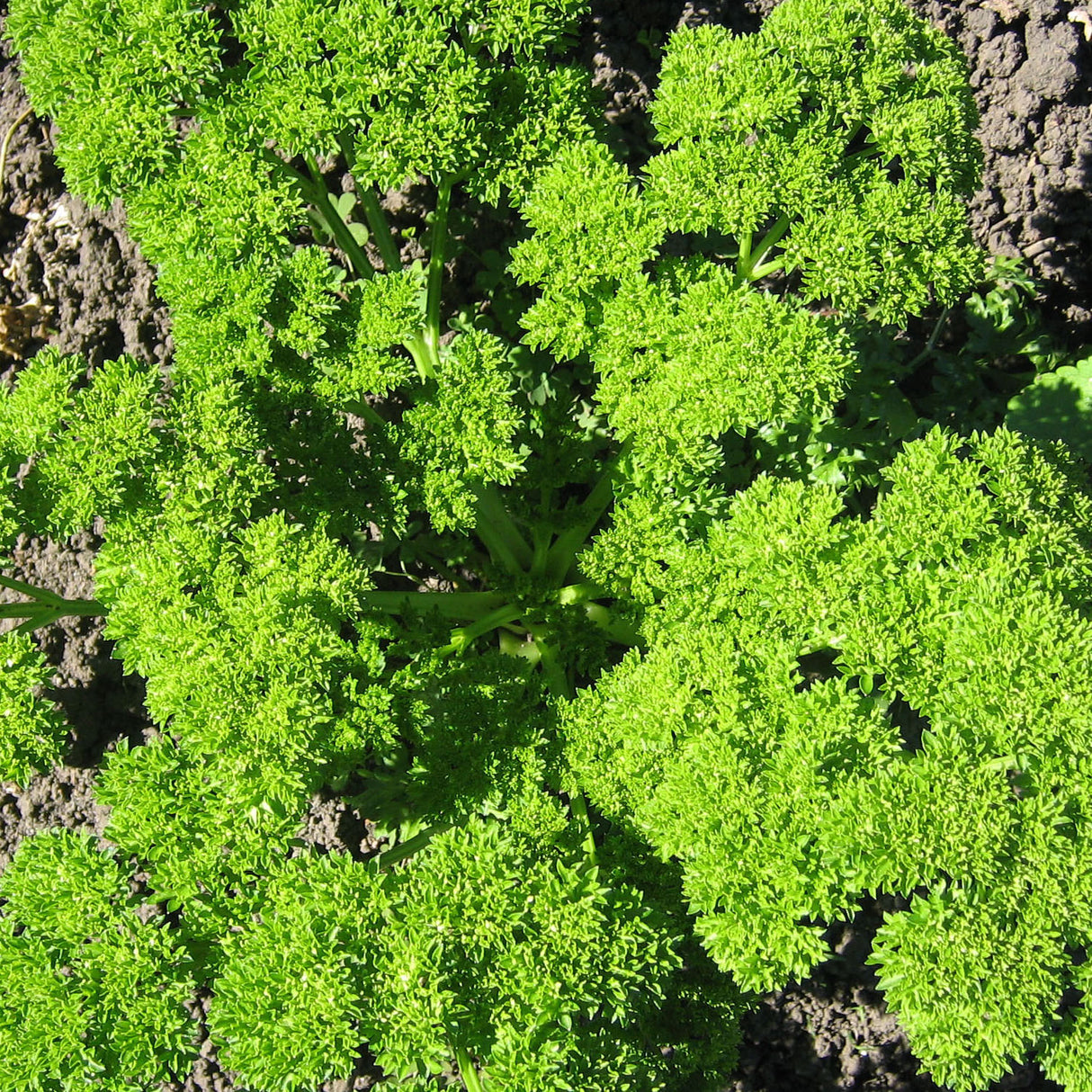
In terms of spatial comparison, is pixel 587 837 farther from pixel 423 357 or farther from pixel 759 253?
pixel 759 253

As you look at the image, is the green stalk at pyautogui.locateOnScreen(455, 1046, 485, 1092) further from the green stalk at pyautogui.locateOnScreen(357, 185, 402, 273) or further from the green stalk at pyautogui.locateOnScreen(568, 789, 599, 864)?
the green stalk at pyautogui.locateOnScreen(357, 185, 402, 273)

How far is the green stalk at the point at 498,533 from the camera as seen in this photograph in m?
3.03

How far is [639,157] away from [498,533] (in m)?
1.48

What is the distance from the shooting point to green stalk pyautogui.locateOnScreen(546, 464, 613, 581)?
10.2 feet

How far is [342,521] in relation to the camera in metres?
2.58

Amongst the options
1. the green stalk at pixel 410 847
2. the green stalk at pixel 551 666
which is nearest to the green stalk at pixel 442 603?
the green stalk at pixel 551 666

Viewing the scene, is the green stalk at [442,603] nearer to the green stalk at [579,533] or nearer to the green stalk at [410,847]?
the green stalk at [579,533]

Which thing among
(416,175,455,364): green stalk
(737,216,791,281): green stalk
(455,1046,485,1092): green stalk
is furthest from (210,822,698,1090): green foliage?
(737,216,791,281): green stalk

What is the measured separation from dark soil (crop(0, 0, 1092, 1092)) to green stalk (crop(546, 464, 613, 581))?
1088 millimetres

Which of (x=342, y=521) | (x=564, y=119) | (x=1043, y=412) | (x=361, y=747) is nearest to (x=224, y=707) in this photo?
(x=361, y=747)

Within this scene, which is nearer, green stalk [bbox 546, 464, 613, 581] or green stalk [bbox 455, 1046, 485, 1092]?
green stalk [bbox 455, 1046, 485, 1092]

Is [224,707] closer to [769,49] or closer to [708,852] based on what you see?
[708,852]

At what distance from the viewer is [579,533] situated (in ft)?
10.4

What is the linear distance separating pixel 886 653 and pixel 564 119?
1.54m
